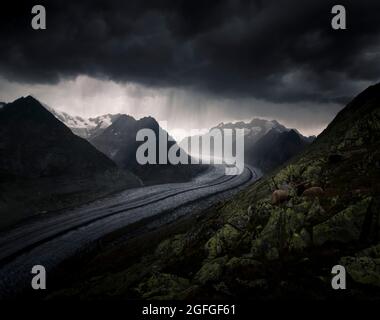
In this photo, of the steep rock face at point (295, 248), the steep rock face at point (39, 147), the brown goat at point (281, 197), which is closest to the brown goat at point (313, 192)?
the steep rock face at point (295, 248)

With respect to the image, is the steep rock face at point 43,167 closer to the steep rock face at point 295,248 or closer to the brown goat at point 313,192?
the steep rock face at point 295,248

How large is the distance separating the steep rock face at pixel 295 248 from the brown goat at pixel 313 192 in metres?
0.69

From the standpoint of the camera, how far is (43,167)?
123m

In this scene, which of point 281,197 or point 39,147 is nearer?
point 281,197

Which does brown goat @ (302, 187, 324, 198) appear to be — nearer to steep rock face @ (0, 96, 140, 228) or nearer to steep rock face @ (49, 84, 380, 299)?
steep rock face @ (49, 84, 380, 299)

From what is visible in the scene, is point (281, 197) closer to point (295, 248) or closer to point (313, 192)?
point (313, 192)

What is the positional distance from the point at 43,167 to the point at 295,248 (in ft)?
425

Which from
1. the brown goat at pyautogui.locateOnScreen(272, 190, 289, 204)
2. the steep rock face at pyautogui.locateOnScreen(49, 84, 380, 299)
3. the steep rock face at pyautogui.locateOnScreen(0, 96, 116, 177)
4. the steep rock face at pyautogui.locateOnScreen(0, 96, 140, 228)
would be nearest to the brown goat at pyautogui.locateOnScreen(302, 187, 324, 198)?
the steep rock face at pyautogui.locateOnScreen(49, 84, 380, 299)

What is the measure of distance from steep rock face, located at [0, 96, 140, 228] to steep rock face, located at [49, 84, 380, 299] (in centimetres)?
7042

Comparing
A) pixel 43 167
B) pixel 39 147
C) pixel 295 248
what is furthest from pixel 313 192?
pixel 39 147

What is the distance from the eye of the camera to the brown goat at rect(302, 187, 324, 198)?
29.2 meters

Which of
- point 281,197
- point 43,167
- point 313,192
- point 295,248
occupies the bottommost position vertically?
point 295,248
